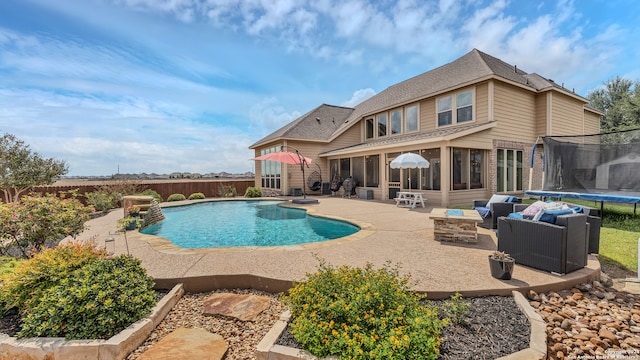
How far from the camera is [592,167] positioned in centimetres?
927

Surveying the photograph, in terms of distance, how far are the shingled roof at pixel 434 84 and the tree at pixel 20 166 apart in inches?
430

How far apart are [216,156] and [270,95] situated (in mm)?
10905

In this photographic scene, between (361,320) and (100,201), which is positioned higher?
(100,201)

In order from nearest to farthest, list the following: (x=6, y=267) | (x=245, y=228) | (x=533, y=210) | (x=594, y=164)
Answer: (x=6, y=267) → (x=533, y=210) → (x=245, y=228) → (x=594, y=164)

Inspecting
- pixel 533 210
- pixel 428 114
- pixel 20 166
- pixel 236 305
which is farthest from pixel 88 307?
pixel 428 114

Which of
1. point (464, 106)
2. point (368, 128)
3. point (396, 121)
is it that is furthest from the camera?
point (368, 128)

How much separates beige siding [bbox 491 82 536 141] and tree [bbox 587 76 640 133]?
13.4m

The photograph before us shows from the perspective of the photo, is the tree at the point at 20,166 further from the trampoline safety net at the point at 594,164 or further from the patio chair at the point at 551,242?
the trampoline safety net at the point at 594,164

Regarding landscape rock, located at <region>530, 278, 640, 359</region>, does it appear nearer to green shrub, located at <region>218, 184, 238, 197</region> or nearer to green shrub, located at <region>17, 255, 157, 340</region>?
green shrub, located at <region>17, 255, 157, 340</region>

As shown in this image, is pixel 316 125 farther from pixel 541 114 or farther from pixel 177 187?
pixel 541 114

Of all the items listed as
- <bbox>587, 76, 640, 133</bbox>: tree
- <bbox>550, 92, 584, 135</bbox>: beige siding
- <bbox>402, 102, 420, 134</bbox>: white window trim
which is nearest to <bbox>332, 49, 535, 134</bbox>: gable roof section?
<bbox>402, 102, 420, 134</bbox>: white window trim

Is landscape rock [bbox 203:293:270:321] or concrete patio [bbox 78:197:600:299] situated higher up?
concrete patio [bbox 78:197:600:299]

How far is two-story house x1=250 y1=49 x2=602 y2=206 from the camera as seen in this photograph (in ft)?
36.2

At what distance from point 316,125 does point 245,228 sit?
11.7 metres
